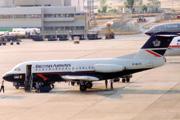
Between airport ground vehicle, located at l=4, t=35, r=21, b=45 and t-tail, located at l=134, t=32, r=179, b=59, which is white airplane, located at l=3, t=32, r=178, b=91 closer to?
t-tail, located at l=134, t=32, r=179, b=59

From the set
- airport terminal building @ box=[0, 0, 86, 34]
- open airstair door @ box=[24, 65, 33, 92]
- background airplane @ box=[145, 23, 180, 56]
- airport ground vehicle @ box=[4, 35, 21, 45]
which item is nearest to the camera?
open airstair door @ box=[24, 65, 33, 92]

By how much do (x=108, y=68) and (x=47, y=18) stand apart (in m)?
110

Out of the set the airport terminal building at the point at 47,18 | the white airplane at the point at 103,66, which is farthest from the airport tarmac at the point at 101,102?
the airport terminal building at the point at 47,18

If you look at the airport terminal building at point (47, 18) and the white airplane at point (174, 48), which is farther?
the airport terminal building at point (47, 18)

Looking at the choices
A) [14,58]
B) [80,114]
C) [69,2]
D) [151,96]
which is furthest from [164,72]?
[69,2]

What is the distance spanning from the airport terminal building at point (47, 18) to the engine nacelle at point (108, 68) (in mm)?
105967

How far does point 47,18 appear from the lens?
155625 millimetres

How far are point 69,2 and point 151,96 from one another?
431ft

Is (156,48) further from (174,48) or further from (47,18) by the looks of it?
(47,18)

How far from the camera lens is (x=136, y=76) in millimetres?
58719

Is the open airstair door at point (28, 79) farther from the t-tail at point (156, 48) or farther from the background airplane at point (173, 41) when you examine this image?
the background airplane at point (173, 41)

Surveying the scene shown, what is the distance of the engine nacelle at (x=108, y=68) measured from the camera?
154 feet

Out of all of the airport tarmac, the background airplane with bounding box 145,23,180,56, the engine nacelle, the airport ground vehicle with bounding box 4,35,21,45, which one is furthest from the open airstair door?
the airport ground vehicle with bounding box 4,35,21,45

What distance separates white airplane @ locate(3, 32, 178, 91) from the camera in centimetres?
4734
